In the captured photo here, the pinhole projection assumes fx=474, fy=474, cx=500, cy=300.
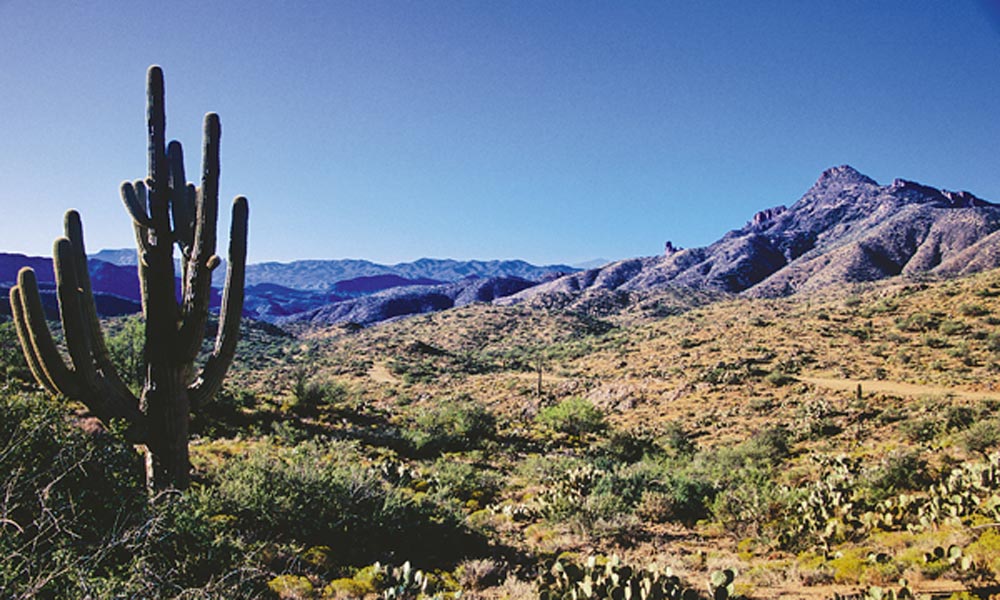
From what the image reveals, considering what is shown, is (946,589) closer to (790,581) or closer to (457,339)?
(790,581)

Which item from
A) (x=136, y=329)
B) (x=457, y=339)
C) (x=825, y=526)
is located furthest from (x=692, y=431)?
(x=457, y=339)

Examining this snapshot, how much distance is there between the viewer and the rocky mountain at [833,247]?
78.9 m

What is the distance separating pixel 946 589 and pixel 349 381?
110 feet

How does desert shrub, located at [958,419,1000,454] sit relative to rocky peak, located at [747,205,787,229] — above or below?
below

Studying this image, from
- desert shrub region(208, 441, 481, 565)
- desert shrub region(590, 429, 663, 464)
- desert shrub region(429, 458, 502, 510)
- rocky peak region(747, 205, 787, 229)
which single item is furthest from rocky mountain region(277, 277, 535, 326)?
desert shrub region(208, 441, 481, 565)

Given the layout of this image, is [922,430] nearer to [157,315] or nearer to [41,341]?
[157,315]

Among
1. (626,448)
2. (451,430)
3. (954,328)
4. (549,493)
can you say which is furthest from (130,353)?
(954,328)

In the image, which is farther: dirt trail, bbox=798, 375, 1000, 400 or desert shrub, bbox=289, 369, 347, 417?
desert shrub, bbox=289, 369, 347, 417

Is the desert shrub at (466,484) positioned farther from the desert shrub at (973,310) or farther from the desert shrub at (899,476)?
the desert shrub at (973,310)

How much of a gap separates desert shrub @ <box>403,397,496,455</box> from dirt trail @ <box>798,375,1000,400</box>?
1393 centimetres

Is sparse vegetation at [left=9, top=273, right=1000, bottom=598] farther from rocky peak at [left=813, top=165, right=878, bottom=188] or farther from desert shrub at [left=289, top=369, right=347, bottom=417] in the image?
rocky peak at [left=813, top=165, right=878, bottom=188]

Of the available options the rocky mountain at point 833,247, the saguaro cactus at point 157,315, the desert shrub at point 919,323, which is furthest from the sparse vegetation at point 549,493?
the rocky mountain at point 833,247

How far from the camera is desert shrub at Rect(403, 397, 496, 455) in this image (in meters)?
13.4

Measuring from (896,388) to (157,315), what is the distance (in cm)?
2248
